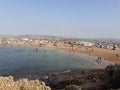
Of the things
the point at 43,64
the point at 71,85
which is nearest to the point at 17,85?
the point at 71,85

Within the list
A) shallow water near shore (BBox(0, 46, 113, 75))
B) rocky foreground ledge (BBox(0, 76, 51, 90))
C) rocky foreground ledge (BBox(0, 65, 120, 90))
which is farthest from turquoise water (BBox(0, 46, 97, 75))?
rocky foreground ledge (BBox(0, 76, 51, 90))

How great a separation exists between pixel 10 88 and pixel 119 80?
1568 cm

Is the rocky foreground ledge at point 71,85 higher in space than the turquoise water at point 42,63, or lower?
higher

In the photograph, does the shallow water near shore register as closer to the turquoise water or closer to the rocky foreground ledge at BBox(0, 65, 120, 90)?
the turquoise water

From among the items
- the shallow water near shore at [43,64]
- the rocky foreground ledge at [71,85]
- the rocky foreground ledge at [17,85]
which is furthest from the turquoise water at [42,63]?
the rocky foreground ledge at [17,85]

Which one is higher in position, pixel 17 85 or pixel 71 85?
pixel 17 85

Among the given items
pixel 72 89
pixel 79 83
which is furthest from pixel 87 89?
pixel 72 89

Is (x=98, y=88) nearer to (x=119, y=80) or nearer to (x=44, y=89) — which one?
(x=119, y=80)

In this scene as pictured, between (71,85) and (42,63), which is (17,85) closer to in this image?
(71,85)

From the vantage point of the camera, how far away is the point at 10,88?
398 inches

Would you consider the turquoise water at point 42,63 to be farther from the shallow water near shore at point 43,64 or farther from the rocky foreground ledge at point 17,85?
the rocky foreground ledge at point 17,85

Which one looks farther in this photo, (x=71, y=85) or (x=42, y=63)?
(x=42, y=63)

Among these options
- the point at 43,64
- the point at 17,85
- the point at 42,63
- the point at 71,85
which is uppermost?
the point at 17,85

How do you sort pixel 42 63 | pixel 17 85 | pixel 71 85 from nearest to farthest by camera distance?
pixel 17 85 < pixel 71 85 < pixel 42 63
